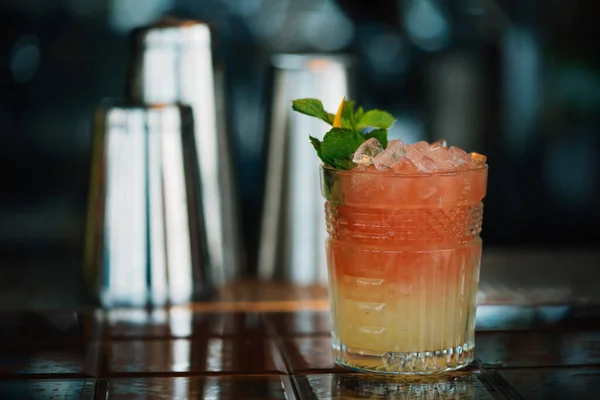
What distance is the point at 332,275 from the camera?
4.06 ft

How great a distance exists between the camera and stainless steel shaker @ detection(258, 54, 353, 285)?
174 centimetres

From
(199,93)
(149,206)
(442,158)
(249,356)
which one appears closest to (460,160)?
(442,158)

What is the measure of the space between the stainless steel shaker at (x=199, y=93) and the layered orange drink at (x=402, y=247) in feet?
1.73

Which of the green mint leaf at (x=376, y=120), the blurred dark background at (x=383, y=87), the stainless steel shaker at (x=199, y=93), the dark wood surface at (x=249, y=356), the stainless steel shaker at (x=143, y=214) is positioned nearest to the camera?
the dark wood surface at (x=249, y=356)

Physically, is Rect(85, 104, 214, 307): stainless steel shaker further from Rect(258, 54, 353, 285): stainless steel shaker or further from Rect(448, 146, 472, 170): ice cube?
Rect(448, 146, 472, 170): ice cube

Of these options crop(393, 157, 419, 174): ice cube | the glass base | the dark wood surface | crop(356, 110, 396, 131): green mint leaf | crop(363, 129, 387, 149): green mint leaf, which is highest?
crop(356, 110, 396, 131): green mint leaf

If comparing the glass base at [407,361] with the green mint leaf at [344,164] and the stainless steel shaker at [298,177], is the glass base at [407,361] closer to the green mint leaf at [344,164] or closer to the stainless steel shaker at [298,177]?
the green mint leaf at [344,164]

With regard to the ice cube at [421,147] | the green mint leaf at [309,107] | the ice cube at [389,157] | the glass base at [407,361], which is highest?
the green mint leaf at [309,107]

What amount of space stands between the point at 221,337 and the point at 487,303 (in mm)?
398

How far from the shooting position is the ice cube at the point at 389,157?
1146 mm

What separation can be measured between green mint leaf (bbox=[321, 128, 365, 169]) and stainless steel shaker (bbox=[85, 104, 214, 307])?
0.47 metres

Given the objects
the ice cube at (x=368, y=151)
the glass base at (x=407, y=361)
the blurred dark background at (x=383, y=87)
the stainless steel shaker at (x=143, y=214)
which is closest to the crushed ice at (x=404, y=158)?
the ice cube at (x=368, y=151)

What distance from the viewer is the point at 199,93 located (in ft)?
5.72

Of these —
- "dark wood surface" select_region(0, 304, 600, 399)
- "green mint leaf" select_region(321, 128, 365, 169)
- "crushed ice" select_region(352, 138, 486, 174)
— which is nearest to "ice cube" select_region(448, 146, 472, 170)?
"crushed ice" select_region(352, 138, 486, 174)
